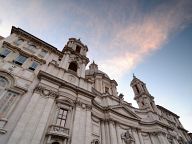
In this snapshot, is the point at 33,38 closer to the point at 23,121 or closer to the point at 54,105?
the point at 54,105

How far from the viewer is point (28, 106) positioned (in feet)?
40.3

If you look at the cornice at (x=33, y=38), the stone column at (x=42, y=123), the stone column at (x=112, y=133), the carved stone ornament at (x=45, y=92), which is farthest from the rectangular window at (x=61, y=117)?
the cornice at (x=33, y=38)

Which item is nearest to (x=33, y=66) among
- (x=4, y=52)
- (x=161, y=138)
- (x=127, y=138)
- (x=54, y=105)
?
(x=4, y=52)

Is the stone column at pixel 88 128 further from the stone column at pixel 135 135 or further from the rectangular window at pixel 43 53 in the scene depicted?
the stone column at pixel 135 135

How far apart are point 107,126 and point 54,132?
9.47 metres

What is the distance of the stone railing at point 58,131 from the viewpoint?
477 inches

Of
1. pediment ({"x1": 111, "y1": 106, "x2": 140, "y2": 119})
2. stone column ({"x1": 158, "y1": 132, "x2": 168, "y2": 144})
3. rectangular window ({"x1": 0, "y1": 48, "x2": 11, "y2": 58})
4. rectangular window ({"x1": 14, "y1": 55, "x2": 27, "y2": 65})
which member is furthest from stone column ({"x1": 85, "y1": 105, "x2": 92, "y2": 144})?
stone column ({"x1": 158, "y1": 132, "x2": 168, "y2": 144})

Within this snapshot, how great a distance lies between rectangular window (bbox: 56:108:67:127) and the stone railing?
38.2 inches

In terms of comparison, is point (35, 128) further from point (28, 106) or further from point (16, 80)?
point (16, 80)

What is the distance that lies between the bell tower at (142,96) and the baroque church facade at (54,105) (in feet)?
14.5

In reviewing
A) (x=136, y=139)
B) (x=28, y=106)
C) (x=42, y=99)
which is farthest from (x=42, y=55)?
(x=136, y=139)

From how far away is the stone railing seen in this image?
1211 centimetres

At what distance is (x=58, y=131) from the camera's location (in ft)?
41.2

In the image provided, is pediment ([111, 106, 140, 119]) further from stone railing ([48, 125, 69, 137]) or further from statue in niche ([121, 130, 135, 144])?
stone railing ([48, 125, 69, 137])
